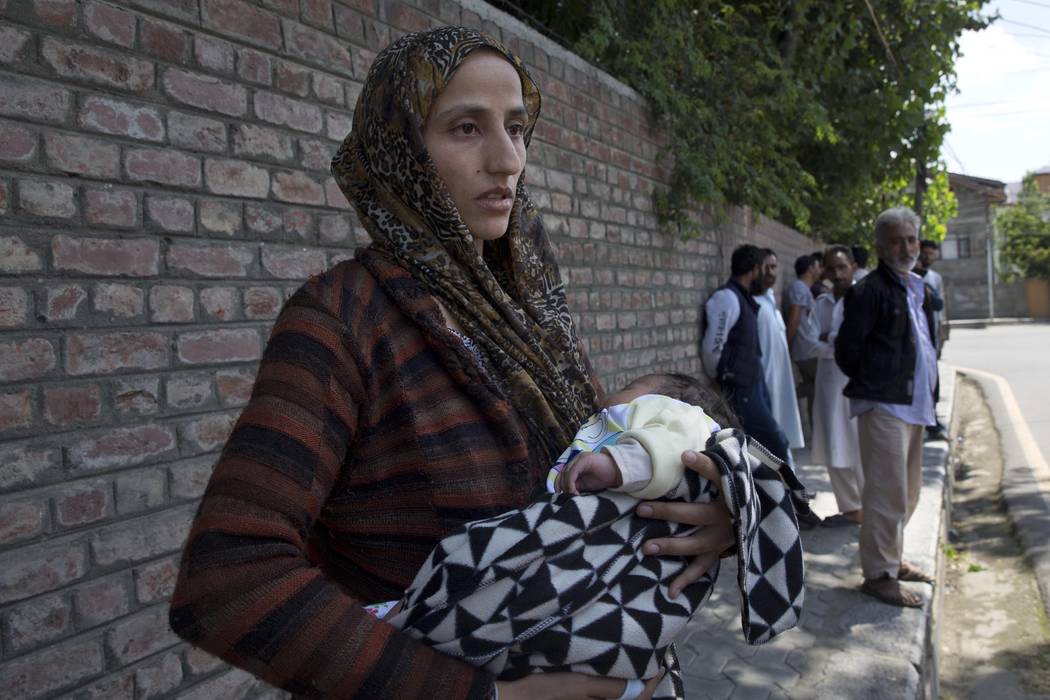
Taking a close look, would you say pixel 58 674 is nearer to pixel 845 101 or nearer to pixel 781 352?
pixel 781 352

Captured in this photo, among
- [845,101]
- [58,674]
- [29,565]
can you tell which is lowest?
[58,674]

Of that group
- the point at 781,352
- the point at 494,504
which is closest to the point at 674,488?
the point at 494,504

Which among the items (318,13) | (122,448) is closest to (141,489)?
(122,448)

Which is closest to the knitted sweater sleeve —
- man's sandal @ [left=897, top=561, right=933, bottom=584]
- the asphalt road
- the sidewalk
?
the sidewalk

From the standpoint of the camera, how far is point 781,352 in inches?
239

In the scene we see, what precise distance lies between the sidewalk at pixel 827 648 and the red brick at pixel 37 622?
7.50 ft

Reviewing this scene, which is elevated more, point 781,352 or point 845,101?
point 845,101

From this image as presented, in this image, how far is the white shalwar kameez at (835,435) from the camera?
559 centimetres

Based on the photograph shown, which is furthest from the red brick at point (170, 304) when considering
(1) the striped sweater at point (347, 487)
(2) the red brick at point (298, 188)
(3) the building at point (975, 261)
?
(3) the building at point (975, 261)

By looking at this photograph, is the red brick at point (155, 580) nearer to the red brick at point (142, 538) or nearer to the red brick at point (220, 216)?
the red brick at point (142, 538)

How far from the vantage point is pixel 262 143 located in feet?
8.49

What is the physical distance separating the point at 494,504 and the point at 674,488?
10.8 inches

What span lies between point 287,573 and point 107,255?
1.46 meters

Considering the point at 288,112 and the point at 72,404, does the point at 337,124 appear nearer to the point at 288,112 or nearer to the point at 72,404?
the point at 288,112
